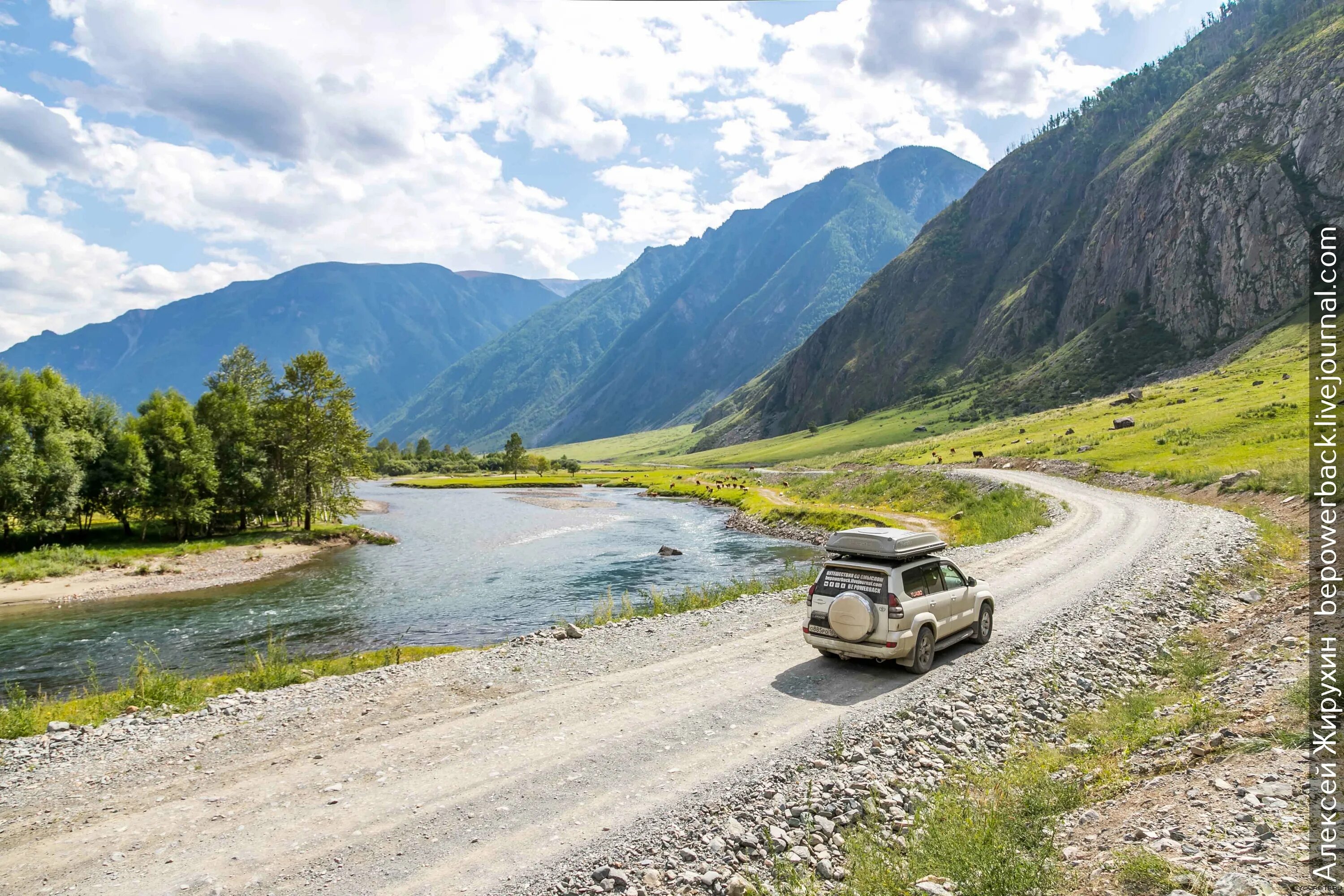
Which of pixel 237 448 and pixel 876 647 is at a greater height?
pixel 237 448

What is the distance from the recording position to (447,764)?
11.4 meters

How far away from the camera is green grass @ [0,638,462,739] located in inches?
575

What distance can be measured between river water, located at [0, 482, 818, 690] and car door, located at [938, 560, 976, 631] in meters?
18.5

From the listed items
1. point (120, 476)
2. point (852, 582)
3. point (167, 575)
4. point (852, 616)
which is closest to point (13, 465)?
point (120, 476)

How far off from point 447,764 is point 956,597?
513 inches

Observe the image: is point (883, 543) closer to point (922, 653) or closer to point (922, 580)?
point (922, 580)

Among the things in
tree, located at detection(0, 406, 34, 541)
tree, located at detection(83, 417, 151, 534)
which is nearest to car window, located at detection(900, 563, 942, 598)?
tree, located at detection(0, 406, 34, 541)

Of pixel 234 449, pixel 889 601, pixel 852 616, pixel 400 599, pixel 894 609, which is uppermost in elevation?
pixel 234 449

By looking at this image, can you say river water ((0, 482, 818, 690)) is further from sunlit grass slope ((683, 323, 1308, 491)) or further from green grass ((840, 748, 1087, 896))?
sunlit grass slope ((683, 323, 1308, 491))

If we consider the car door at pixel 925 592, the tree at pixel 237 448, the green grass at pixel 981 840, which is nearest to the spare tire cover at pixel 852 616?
the car door at pixel 925 592

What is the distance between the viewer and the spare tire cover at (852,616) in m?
A: 15.4

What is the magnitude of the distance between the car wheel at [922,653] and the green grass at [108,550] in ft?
173

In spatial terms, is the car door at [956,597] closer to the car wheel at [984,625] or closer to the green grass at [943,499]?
the car wheel at [984,625]

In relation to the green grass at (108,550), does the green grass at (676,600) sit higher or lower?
lower
